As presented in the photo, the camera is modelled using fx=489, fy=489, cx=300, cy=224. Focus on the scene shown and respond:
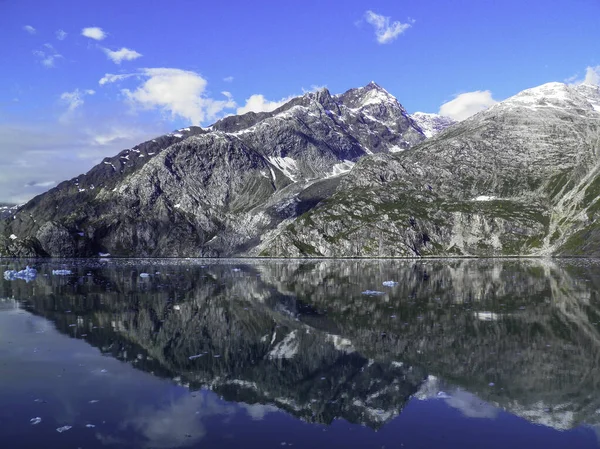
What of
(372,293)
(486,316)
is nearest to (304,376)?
(486,316)

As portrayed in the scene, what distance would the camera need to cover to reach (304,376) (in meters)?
32.9

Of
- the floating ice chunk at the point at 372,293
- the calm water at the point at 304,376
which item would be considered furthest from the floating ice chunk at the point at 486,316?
the floating ice chunk at the point at 372,293

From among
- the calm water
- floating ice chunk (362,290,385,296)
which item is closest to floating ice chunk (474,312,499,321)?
the calm water

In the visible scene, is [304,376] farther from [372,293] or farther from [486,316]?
[372,293]

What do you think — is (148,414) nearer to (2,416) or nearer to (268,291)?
(2,416)

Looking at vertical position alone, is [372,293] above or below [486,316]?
below

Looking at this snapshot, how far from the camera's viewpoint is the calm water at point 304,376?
935 inches

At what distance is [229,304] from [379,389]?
124ft

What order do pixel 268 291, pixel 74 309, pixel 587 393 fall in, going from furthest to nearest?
pixel 268 291 → pixel 74 309 → pixel 587 393

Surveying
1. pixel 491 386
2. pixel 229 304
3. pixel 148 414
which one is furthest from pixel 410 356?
pixel 229 304

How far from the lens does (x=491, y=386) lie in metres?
30.2

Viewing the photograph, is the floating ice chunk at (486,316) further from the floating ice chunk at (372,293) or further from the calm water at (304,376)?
the floating ice chunk at (372,293)

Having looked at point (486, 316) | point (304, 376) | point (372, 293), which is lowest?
point (372, 293)

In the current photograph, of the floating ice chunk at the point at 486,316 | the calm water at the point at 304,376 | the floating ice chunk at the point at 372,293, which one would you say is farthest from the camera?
the floating ice chunk at the point at 372,293
